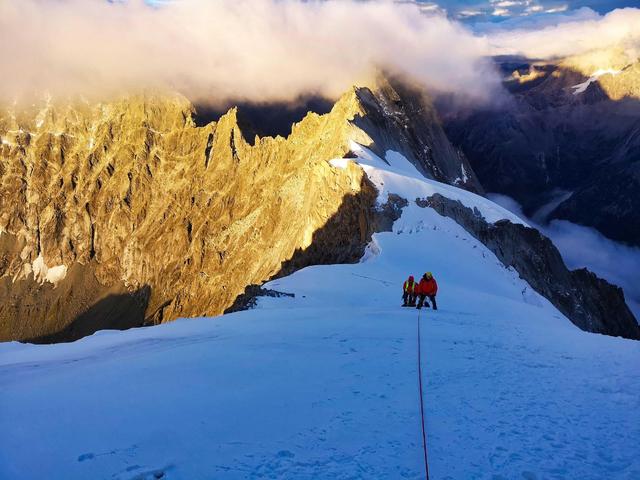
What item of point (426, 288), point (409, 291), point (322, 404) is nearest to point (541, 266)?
point (409, 291)

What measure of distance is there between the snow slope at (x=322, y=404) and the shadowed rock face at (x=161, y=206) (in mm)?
25055

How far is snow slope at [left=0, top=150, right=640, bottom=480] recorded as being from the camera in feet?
21.8

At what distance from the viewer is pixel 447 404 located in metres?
8.47

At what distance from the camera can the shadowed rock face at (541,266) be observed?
4375cm

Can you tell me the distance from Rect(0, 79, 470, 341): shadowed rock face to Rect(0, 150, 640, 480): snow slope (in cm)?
2506

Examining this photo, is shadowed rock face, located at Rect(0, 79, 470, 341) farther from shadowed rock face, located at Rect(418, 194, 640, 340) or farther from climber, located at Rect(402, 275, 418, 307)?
climber, located at Rect(402, 275, 418, 307)

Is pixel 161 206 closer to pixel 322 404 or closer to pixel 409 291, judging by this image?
pixel 409 291

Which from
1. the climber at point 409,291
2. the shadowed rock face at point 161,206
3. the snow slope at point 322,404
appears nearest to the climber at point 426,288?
the climber at point 409,291

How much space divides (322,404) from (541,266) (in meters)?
45.2

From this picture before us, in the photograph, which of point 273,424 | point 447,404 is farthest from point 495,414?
point 273,424

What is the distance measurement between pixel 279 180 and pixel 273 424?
78.0 metres

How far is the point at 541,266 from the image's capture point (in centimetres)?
4906

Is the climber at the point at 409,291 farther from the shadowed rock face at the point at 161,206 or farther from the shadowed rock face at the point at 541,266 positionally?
the shadowed rock face at the point at 541,266

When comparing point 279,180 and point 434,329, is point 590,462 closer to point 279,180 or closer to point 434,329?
point 434,329
